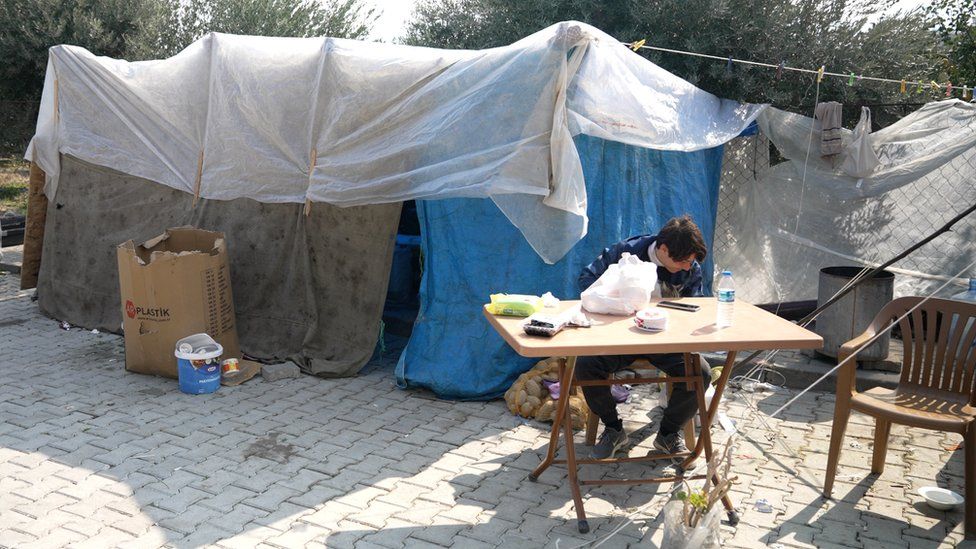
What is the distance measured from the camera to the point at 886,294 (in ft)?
20.3

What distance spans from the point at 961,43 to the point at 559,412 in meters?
9.52

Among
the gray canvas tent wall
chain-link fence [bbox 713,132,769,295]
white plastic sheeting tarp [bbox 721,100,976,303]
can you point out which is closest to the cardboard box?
the gray canvas tent wall

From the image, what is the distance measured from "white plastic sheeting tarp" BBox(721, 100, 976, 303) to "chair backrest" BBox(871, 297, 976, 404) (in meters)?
2.12

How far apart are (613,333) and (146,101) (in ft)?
16.7

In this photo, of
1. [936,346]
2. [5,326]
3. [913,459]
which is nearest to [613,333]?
[936,346]

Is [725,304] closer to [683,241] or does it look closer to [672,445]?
[683,241]

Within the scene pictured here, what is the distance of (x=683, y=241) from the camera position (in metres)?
4.54

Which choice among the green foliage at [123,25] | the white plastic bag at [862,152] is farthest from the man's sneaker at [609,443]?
the green foliage at [123,25]

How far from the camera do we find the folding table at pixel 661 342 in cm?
378

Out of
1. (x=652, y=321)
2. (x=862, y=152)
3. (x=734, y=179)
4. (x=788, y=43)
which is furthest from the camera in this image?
(x=788, y=43)

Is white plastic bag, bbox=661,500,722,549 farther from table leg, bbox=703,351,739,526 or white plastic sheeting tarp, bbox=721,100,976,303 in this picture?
white plastic sheeting tarp, bbox=721,100,976,303

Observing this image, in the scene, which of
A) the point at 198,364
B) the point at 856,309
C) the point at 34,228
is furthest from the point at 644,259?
the point at 34,228

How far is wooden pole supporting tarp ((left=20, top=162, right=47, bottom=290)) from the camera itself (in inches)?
318

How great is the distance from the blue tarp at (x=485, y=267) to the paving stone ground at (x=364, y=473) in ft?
0.79
